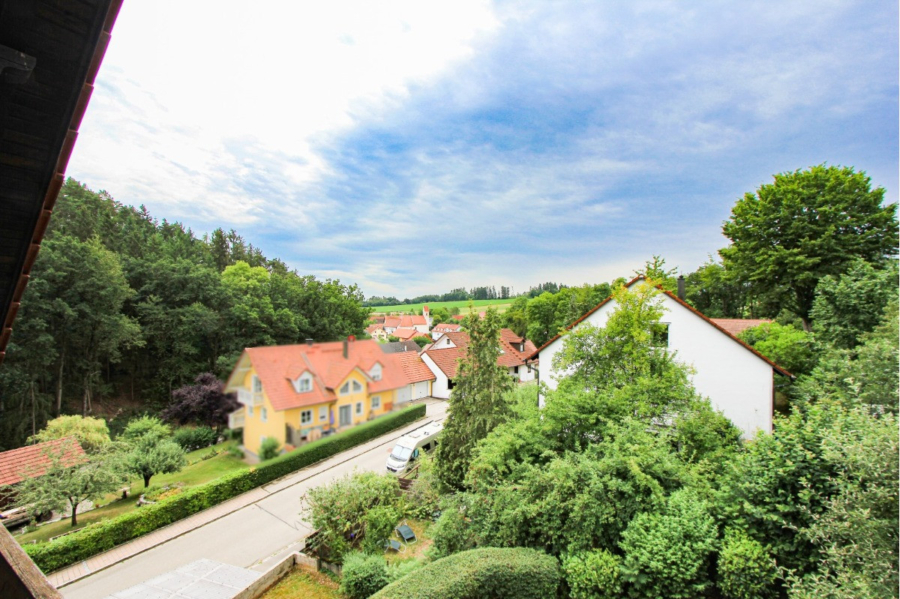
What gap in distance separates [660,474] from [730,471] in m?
1.62

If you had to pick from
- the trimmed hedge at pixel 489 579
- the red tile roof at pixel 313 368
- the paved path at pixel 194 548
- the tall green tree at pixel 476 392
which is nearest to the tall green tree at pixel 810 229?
the tall green tree at pixel 476 392

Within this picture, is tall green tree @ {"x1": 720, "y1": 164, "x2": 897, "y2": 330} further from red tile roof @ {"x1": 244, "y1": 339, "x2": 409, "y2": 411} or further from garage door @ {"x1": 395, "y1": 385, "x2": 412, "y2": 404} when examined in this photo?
red tile roof @ {"x1": 244, "y1": 339, "x2": 409, "y2": 411}

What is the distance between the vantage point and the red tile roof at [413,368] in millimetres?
2298

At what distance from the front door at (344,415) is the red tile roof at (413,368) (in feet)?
1.73

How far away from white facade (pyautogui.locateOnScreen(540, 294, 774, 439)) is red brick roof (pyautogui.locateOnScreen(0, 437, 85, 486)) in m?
15.1

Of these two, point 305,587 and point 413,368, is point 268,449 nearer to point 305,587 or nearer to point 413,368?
point 413,368

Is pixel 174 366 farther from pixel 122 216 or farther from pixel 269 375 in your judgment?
pixel 122 216

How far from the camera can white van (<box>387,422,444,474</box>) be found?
45.4 ft

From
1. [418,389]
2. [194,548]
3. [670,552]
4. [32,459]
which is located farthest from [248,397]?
[32,459]

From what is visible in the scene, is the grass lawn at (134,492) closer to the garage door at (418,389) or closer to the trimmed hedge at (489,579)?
the garage door at (418,389)

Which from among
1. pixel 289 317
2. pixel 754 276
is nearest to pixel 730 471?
pixel 289 317

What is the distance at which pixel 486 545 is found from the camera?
9.02 meters

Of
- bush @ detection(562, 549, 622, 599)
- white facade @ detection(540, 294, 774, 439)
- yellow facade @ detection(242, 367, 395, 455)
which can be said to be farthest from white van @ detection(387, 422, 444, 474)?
yellow facade @ detection(242, 367, 395, 455)

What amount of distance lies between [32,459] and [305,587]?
8879 mm
